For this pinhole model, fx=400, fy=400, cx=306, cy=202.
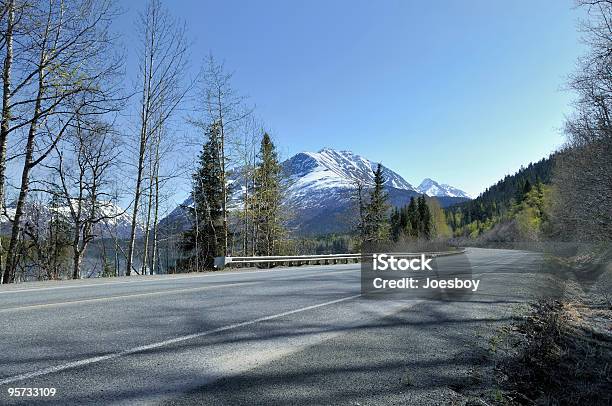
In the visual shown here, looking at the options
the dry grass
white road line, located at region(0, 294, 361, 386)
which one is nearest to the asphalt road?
white road line, located at region(0, 294, 361, 386)

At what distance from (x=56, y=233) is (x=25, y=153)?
72.1ft

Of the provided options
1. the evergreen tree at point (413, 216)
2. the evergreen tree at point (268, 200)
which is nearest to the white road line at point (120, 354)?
the evergreen tree at point (268, 200)

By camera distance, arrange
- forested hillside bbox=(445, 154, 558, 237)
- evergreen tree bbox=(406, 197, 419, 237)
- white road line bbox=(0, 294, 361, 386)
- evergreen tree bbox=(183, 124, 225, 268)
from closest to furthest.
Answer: white road line bbox=(0, 294, 361, 386) → evergreen tree bbox=(183, 124, 225, 268) → evergreen tree bbox=(406, 197, 419, 237) → forested hillside bbox=(445, 154, 558, 237)

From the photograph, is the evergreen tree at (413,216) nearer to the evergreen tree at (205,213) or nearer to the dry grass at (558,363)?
the evergreen tree at (205,213)

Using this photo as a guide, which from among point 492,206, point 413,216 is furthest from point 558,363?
point 492,206

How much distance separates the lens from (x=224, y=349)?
14.7 ft

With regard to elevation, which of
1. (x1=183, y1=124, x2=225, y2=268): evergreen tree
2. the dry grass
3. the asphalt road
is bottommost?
the dry grass

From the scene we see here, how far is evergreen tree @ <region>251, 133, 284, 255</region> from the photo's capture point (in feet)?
103

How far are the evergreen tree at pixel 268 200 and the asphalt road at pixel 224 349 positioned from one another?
2313cm

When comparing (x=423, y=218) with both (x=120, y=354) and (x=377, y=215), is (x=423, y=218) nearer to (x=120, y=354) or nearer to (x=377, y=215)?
(x=377, y=215)

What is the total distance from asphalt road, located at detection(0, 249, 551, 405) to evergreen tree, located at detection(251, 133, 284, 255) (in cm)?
2313

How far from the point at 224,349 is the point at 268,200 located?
2811 centimetres

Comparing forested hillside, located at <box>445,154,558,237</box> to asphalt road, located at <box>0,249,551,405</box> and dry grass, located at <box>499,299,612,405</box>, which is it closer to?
dry grass, located at <box>499,299,612,405</box>

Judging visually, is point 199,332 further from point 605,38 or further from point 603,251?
point 603,251
